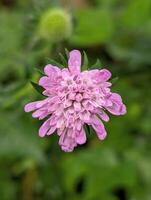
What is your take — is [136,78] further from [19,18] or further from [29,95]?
[29,95]

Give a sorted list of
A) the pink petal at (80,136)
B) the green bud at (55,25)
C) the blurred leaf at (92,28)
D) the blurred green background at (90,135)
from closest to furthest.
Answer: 1. the pink petal at (80,136)
2. the green bud at (55,25)
3. the blurred green background at (90,135)
4. the blurred leaf at (92,28)

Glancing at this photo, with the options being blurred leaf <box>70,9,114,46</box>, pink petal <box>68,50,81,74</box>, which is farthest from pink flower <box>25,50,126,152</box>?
blurred leaf <box>70,9,114,46</box>

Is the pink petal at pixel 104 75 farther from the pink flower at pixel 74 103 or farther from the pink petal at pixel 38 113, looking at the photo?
the pink petal at pixel 38 113

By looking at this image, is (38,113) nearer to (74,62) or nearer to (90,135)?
(74,62)

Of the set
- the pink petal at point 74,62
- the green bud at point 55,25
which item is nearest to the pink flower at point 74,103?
the pink petal at point 74,62

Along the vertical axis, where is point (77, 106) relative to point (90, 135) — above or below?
above

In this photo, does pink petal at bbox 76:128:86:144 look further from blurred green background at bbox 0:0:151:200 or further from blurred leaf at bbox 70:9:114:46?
blurred leaf at bbox 70:9:114:46

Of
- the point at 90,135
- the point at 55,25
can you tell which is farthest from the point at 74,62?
the point at 90,135

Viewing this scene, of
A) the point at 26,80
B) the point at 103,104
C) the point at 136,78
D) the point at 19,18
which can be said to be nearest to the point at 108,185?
the point at 136,78
